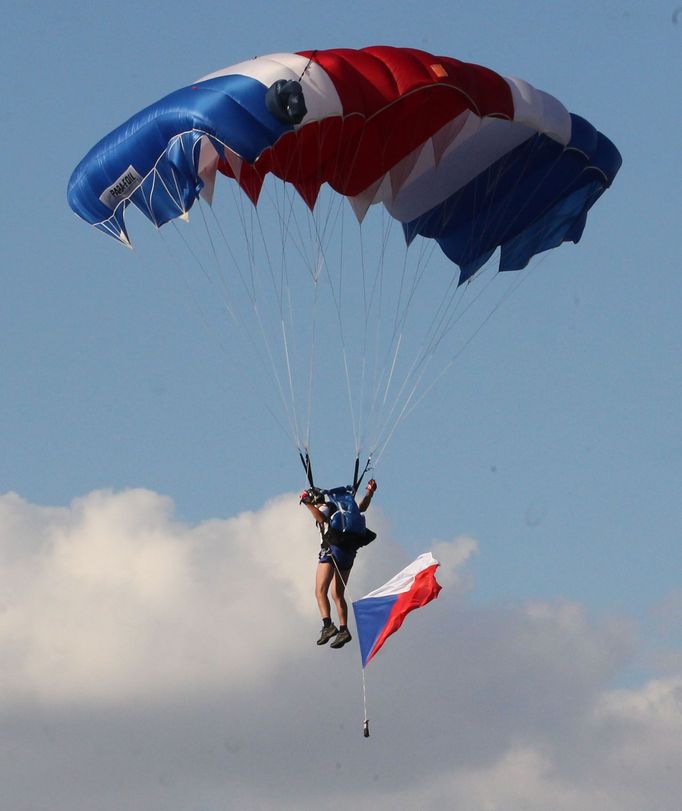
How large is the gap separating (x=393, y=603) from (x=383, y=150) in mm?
6590

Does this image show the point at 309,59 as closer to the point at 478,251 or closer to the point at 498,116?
the point at 498,116

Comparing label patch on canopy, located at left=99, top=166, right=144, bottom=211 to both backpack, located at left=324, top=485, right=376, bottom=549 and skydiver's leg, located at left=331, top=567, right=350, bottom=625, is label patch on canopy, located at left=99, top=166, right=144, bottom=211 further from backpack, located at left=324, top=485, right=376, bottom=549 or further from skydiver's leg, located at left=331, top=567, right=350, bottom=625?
skydiver's leg, located at left=331, top=567, right=350, bottom=625

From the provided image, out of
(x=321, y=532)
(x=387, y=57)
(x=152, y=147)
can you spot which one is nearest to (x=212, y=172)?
(x=152, y=147)

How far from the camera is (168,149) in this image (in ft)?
103

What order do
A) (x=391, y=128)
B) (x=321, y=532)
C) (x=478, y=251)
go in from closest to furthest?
(x=321, y=532) → (x=391, y=128) → (x=478, y=251)

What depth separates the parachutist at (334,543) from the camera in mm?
30797

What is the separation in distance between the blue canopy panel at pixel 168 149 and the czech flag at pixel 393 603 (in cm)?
601

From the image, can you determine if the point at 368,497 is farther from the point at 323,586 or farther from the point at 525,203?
the point at 525,203

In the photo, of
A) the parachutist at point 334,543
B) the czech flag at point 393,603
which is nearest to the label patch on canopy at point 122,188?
the parachutist at point 334,543

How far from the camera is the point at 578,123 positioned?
1348 inches

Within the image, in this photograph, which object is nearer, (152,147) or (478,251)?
(152,147)

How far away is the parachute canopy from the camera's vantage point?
3092cm

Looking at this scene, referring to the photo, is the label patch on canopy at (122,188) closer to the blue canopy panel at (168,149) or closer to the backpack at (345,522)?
the blue canopy panel at (168,149)

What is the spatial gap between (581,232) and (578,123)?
2.20 m
